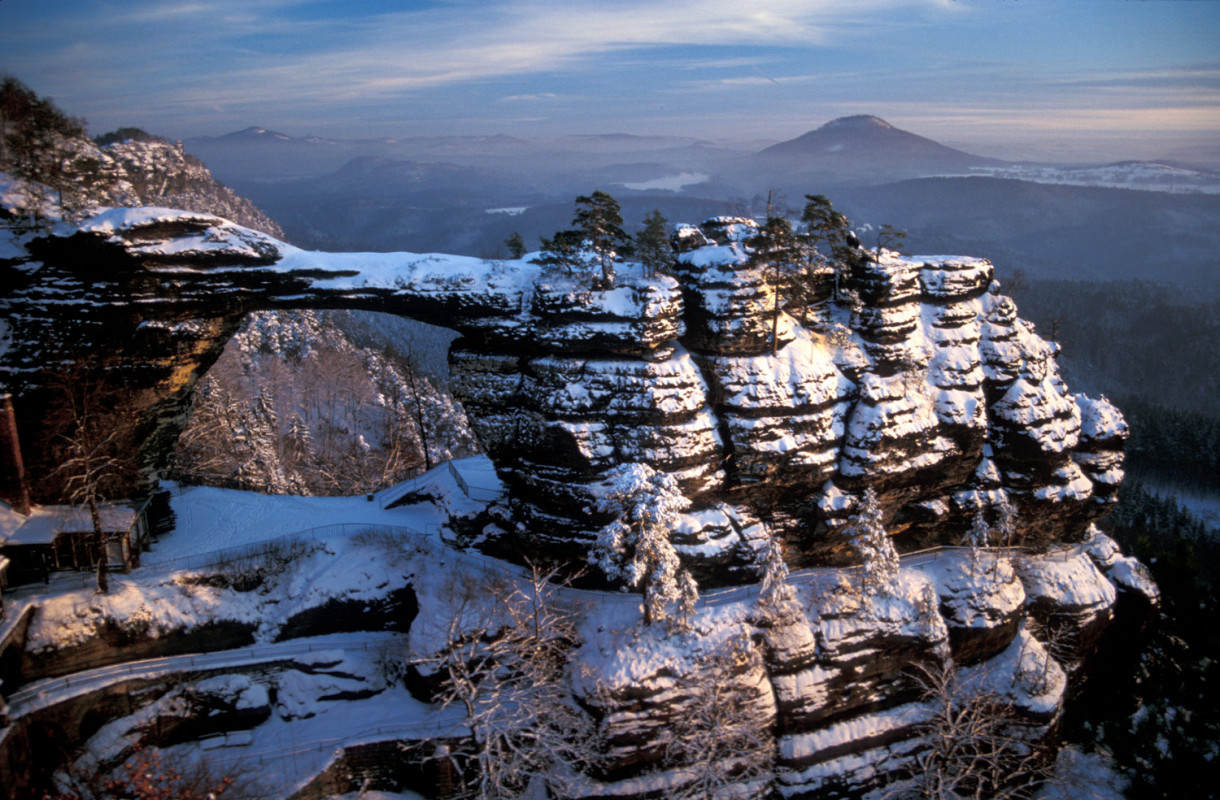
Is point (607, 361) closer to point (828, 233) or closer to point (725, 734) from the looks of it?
point (828, 233)

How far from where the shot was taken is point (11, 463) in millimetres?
25656

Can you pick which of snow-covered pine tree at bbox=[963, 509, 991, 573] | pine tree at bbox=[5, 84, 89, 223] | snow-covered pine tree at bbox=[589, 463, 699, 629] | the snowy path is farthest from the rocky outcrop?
pine tree at bbox=[5, 84, 89, 223]

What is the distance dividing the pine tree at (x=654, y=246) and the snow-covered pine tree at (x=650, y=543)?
911 cm

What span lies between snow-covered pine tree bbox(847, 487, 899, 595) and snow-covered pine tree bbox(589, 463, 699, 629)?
7847 millimetres

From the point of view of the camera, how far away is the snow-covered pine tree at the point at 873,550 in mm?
27344

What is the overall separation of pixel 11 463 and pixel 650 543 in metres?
25.1

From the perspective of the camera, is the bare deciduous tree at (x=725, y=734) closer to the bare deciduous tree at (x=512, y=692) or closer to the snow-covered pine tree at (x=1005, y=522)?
the bare deciduous tree at (x=512, y=692)

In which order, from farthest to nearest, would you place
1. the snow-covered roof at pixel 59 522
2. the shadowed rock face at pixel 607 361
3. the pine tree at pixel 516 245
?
the pine tree at pixel 516 245, the shadowed rock face at pixel 607 361, the snow-covered roof at pixel 59 522

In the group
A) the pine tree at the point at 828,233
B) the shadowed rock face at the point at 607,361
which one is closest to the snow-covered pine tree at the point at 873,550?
the shadowed rock face at the point at 607,361

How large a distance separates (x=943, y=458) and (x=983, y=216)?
180144 millimetres

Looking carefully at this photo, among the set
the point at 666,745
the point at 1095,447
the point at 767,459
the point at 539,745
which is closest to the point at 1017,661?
the point at 1095,447

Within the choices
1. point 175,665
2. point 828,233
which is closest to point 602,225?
point 828,233

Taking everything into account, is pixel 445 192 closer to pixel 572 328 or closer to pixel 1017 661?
pixel 572 328

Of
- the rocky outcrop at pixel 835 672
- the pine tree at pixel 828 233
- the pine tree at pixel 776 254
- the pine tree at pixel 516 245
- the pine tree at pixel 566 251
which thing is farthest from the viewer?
the pine tree at pixel 516 245
